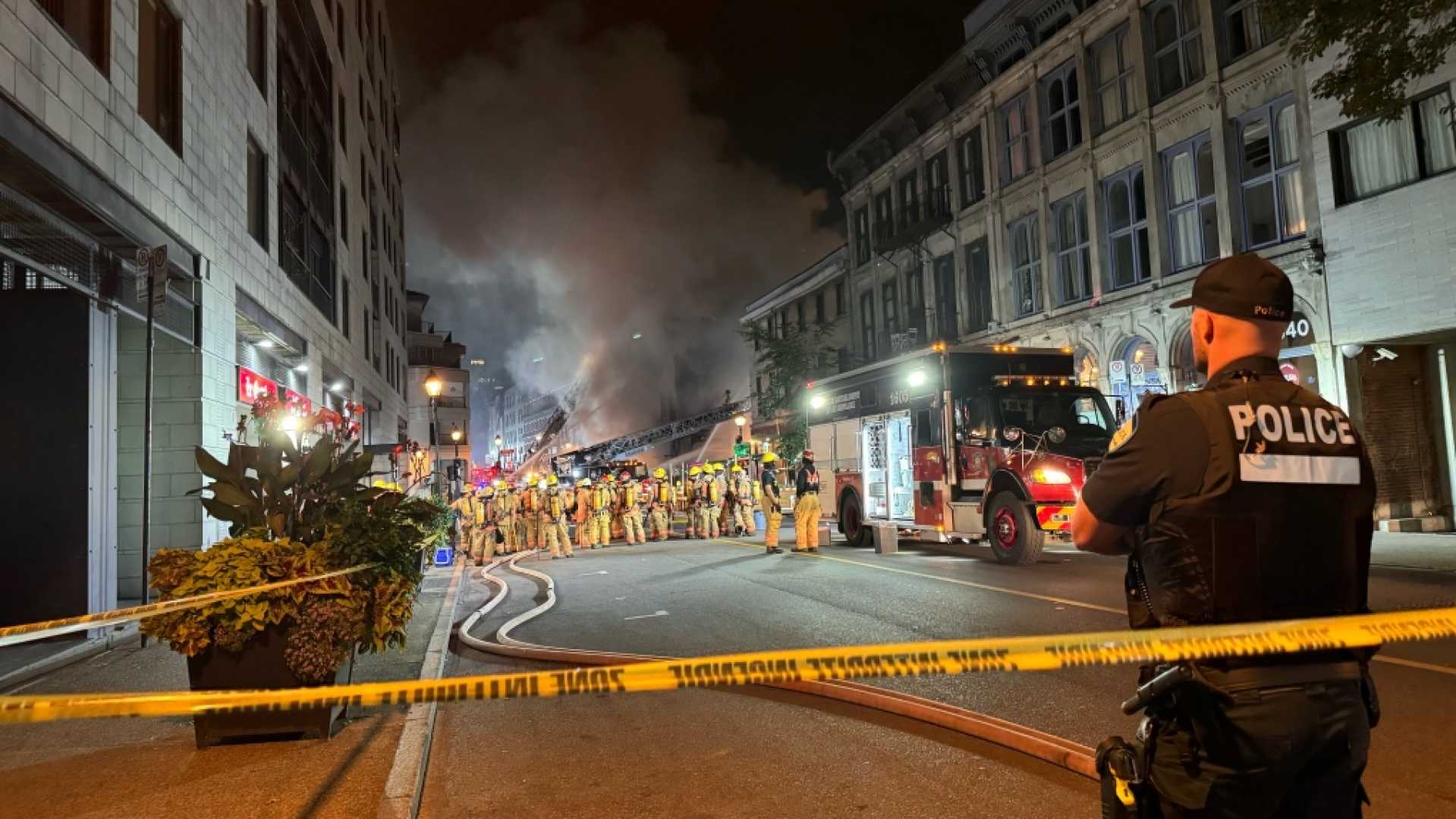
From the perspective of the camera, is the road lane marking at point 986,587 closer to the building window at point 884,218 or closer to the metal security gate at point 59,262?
the metal security gate at point 59,262

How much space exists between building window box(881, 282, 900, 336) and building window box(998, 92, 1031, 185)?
6199mm

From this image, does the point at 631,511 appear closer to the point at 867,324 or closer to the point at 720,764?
the point at 867,324

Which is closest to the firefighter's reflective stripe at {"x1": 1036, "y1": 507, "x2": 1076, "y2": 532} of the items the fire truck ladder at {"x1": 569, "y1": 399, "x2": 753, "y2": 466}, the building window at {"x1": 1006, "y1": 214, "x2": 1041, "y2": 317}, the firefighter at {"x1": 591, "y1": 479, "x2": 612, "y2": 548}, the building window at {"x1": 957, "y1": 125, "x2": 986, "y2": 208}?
the firefighter at {"x1": 591, "y1": 479, "x2": 612, "y2": 548}

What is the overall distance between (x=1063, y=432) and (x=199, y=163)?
11838 millimetres

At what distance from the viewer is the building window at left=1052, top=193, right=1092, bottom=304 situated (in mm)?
21375

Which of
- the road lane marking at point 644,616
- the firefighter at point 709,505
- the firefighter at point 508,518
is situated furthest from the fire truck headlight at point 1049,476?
the firefighter at point 508,518

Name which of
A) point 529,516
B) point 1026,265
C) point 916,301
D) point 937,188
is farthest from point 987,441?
point 916,301

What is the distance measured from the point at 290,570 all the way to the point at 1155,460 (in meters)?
4.55

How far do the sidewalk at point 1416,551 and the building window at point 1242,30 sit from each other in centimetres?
958

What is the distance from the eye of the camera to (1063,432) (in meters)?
11.7

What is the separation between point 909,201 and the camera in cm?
2861

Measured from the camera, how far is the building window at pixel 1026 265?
2288 cm

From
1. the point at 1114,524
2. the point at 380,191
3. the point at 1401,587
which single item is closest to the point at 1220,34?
the point at 1401,587

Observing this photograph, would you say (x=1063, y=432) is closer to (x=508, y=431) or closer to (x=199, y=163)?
(x=199, y=163)
